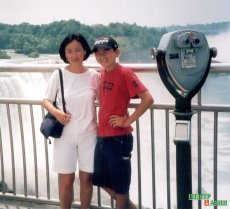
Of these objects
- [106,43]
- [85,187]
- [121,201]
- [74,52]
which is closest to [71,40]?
[74,52]

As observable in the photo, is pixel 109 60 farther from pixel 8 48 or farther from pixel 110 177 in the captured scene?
pixel 8 48

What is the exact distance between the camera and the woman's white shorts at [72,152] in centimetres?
245

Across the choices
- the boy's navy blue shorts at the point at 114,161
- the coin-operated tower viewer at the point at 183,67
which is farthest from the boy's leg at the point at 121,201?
the coin-operated tower viewer at the point at 183,67

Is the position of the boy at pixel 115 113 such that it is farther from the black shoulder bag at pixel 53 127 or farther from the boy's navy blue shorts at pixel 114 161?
the black shoulder bag at pixel 53 127

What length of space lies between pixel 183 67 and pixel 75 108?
2.59ft

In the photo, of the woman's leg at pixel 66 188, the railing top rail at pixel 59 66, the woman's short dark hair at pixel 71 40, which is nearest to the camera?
the railing top rail at pixel 59 66

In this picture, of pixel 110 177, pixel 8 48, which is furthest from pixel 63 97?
pixel 8 48

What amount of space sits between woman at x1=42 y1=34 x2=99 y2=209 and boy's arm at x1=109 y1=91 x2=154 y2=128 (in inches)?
8.4

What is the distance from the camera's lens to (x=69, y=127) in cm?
242

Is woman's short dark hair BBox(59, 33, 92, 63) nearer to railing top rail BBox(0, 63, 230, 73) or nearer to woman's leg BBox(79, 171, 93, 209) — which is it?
railing top rail BBox(0, 63, 230, 73)

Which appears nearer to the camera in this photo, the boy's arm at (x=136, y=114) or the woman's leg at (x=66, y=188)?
the boy's arm at (x=136, y=114)

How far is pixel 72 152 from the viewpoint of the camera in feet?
8.10

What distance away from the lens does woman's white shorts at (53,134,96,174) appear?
2.45m

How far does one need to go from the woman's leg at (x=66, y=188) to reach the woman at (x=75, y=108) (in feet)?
0.13
